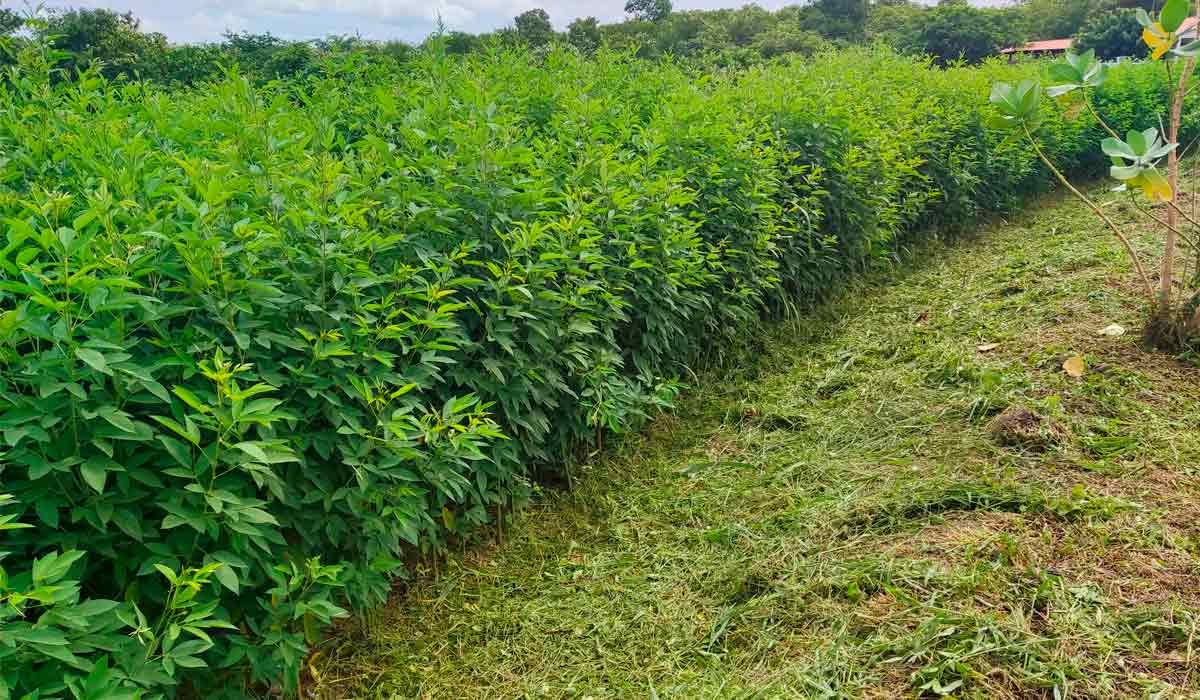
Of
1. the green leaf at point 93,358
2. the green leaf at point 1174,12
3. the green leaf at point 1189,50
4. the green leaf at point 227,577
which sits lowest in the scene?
the green leaf at point 227,577

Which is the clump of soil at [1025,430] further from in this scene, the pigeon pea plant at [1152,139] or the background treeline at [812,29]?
the background treeline at [812,29]

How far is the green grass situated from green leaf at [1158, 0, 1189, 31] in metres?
1.36

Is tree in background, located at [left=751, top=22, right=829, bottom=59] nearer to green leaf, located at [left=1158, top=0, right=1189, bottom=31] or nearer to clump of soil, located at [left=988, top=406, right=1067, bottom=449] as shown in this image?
green leaf, located at [left=1158, top=0, right=1189, bottom=31]

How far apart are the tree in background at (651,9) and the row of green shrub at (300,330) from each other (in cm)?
3047

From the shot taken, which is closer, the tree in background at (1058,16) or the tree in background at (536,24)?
the tree in background at (536,24)

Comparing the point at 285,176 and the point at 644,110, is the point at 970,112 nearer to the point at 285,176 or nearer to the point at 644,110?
the point at 644,110

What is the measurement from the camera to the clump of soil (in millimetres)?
2906

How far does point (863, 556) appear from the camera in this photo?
246 cm

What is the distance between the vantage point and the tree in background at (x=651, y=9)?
32375 mm

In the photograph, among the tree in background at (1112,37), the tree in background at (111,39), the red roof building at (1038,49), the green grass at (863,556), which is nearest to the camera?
the green grass at (863,556)

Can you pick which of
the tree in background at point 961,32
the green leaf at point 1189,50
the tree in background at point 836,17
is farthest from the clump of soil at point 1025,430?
the tree in background at point 836,17

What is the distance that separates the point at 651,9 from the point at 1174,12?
32.5 meters

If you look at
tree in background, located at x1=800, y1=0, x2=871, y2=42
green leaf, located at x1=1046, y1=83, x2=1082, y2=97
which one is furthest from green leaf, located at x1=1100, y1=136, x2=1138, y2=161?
tree in background, located at x1=800, y1=0, x2=871, y2=42

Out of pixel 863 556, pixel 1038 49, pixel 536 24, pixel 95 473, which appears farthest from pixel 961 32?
pixel 95 473
